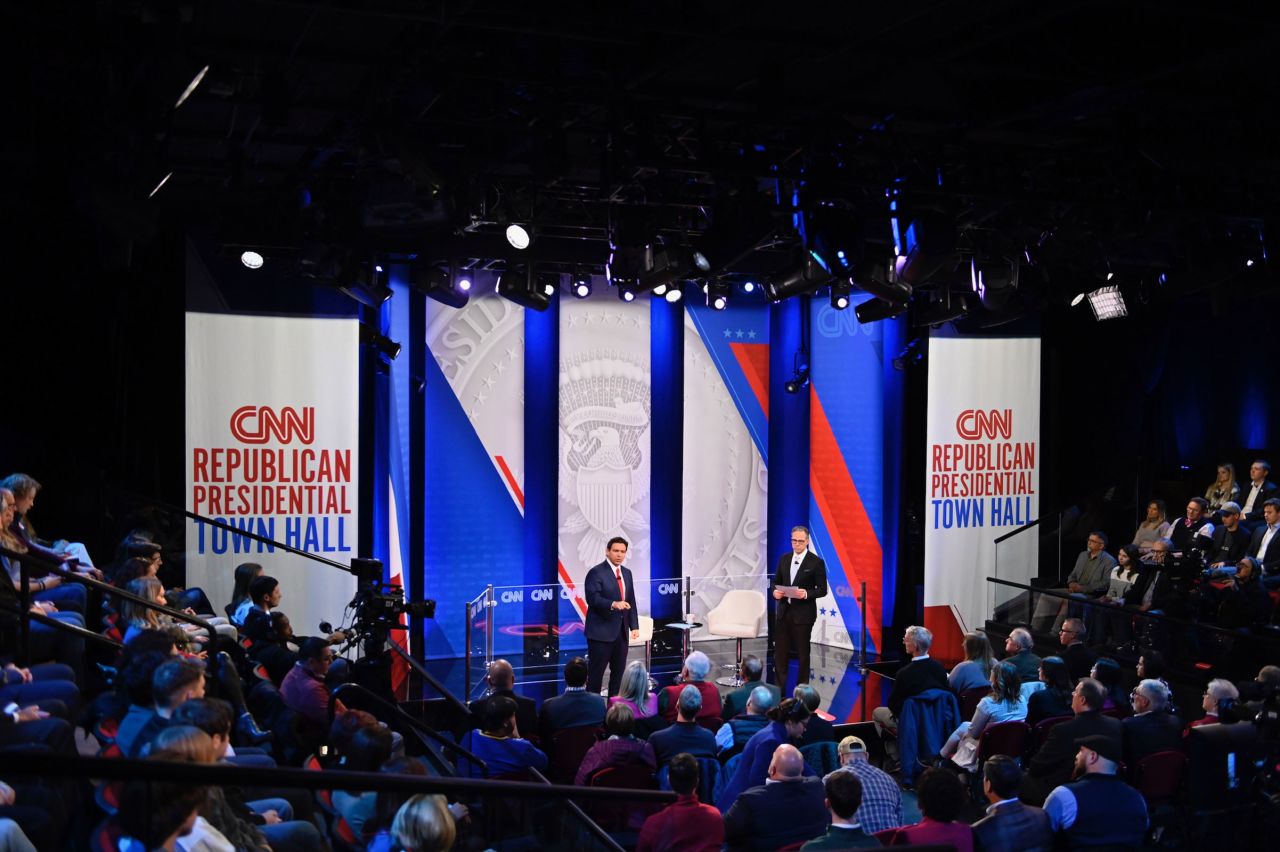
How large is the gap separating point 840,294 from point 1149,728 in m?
6.03

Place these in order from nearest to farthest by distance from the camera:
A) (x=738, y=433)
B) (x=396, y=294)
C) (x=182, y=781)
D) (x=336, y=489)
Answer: (x=182, y=781), (x=336, y=489), (x=396, y=294), (x=738, y=433)

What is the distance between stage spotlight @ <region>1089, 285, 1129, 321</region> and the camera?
10555mm

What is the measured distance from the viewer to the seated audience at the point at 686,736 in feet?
21.4

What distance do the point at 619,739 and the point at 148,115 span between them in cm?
383

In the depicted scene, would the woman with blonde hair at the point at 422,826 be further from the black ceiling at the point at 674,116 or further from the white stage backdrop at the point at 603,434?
the white stage backdrop at the point at 603,434

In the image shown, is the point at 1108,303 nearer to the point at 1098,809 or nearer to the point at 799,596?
the point at 799,596

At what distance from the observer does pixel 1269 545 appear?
1113cm

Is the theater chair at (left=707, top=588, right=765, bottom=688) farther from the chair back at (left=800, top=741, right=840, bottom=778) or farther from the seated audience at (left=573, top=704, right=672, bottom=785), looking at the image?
the seated audience at (left=573, top=704, right=672, bottom=785)

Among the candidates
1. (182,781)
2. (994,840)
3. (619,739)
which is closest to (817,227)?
(619,739)

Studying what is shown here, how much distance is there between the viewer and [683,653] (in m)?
11.3

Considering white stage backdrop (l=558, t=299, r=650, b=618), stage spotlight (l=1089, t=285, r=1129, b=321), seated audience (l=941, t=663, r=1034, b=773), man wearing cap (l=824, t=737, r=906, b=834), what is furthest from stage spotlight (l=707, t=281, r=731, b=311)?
man wearing cap (l=824, t=737, r=906, b=834)

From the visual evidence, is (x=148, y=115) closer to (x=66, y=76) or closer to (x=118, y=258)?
(x=118, y=258)

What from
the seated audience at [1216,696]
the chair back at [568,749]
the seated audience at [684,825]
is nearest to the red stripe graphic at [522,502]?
the chair back at [568,749]

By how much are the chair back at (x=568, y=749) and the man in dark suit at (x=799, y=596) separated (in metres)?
4.00
